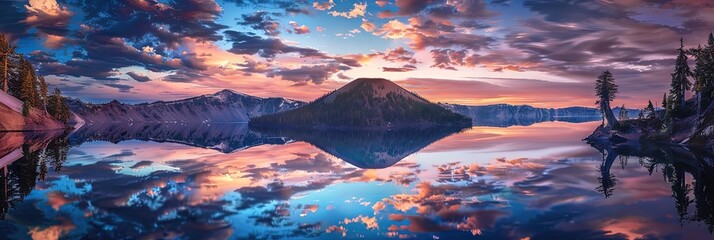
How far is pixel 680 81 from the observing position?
249 ft

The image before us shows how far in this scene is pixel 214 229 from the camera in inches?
635

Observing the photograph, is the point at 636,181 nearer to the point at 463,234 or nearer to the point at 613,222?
the point at 613,222

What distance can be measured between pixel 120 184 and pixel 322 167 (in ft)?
58.3

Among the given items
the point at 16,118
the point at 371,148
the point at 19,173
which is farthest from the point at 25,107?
the point at 371,148

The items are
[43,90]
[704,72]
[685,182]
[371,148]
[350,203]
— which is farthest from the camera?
[43,90]

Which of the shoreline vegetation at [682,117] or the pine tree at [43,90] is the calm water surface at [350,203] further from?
the pine tree at [43,90]

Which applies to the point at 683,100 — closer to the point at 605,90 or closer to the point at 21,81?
the point at 605,90

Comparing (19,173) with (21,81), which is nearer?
(19,173)

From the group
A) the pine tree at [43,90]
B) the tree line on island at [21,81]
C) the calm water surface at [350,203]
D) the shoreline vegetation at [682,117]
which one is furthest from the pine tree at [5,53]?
the shoreline vegetation at [682,117]

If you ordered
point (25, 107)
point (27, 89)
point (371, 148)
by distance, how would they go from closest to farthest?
point (371, 148) → point (25, 107) → point (27, 89)

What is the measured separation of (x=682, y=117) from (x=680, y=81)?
746 centimetres

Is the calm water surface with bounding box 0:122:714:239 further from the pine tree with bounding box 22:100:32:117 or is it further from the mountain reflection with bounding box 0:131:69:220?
the pine tree with bounding box 22:100:32:117

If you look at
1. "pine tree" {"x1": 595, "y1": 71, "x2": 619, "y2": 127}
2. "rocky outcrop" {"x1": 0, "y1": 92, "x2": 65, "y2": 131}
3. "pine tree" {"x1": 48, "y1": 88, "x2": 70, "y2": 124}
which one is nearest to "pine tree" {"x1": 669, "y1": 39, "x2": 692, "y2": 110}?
"pine tree" {"x1": 595, "y1": 71, "x2": 619, "y2": 127}

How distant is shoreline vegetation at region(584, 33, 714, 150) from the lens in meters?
64.3
